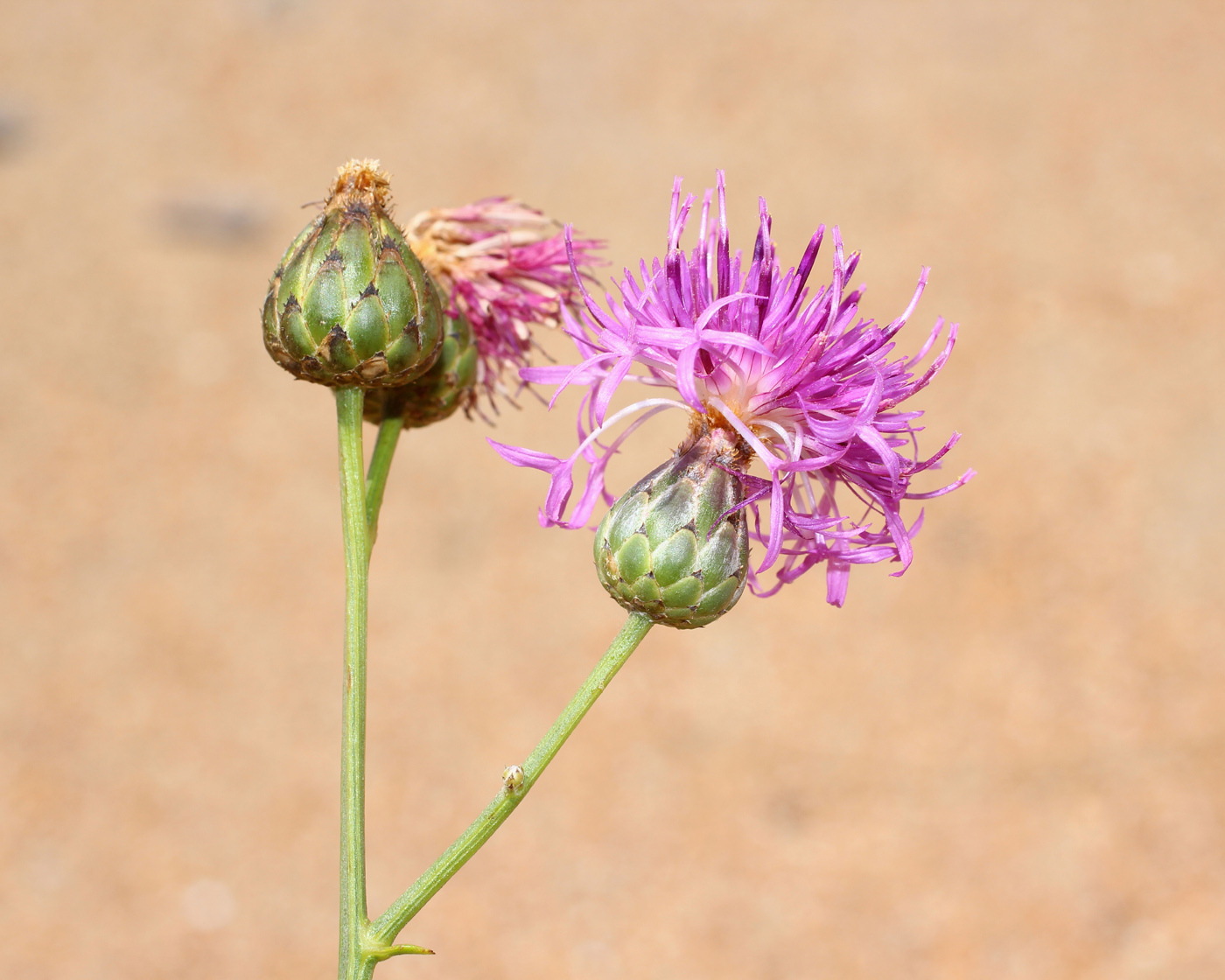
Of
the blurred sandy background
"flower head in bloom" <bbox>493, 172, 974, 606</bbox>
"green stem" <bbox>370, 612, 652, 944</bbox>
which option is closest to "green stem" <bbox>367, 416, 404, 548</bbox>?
"flower head in bloom" <bbox>493, 172, 974, 606</bbox>

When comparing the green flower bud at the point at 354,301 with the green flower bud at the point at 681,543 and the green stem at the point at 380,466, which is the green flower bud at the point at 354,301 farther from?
the green flower bud at the point at 681,543

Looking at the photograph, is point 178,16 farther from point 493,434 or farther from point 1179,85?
point 1179,85

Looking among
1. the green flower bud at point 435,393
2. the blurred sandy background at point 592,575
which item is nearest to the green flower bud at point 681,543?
the green flower bud at point 435,393

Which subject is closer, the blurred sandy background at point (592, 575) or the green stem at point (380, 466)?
the green stem at point (380, 466)

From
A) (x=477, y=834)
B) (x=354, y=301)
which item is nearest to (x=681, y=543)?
(x=477, y=834)

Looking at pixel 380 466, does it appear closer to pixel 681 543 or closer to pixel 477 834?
pixel 681 543
